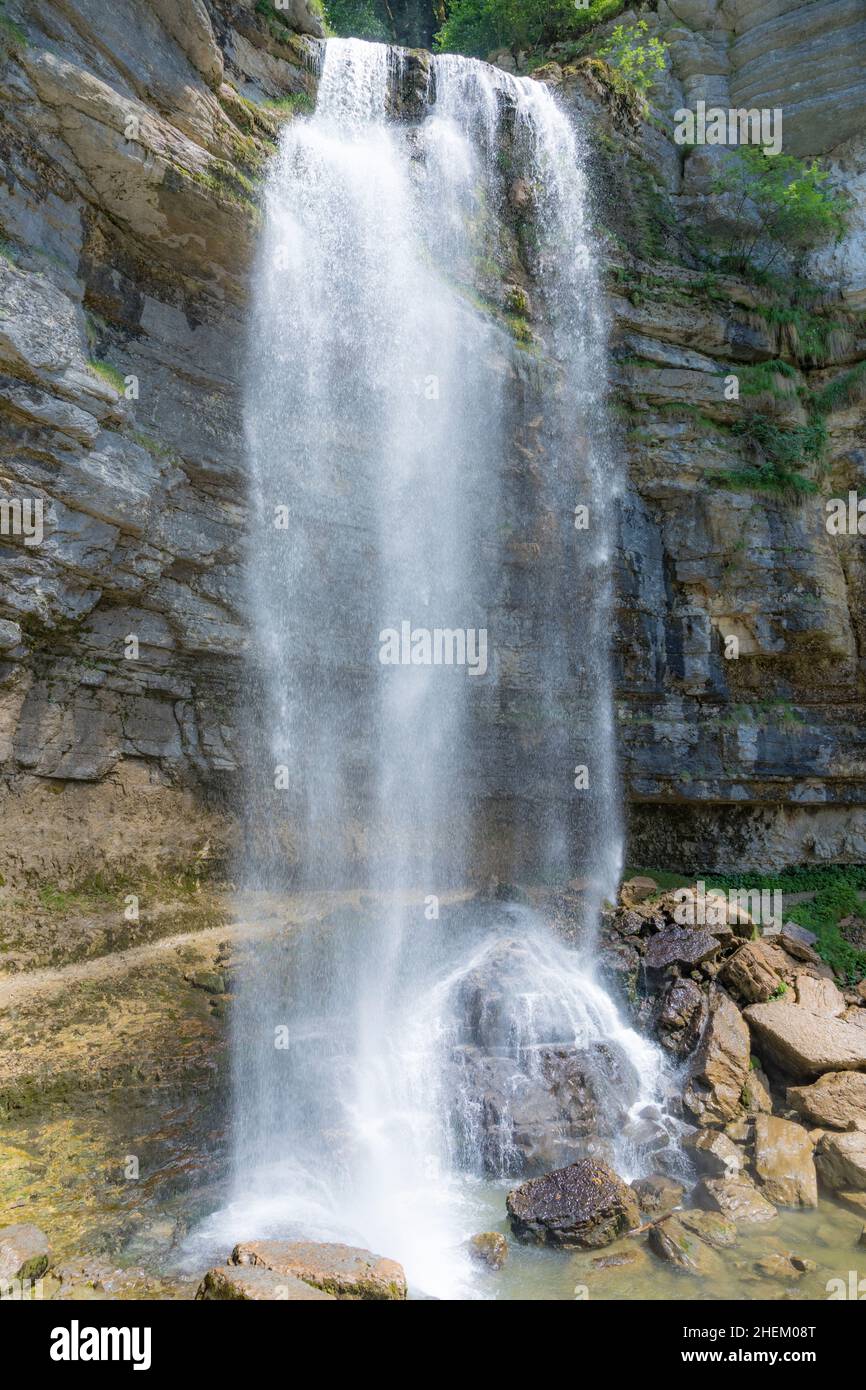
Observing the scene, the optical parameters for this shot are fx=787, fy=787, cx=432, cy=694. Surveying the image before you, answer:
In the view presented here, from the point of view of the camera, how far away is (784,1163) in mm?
8383

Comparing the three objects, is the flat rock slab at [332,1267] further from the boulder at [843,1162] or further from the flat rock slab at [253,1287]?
the boulder at [843,1162]

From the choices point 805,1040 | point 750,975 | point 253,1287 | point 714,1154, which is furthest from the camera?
point 750,975

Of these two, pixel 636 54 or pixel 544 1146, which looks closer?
pixel 544 1146

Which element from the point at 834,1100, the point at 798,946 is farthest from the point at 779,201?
the point at 834,1100

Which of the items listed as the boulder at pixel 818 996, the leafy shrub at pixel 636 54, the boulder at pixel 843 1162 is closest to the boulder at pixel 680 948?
the boulder at pixel 818 996

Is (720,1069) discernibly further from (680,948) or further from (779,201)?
(779,201)

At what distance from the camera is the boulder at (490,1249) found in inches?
274

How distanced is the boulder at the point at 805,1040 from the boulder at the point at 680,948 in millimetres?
1027

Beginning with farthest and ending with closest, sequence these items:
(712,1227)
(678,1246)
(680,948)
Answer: (680,948) → (712,1227) → (678,1246)

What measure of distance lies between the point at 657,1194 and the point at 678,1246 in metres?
1.18

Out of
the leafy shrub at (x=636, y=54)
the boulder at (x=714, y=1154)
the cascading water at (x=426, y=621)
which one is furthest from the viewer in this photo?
the leafy shrub at (x=636, y=54)

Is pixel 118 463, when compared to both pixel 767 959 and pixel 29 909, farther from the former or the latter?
pixel 767 959

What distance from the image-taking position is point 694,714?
16.1 meters

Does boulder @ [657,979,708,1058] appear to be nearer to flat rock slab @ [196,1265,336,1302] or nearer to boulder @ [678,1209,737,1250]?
boulder @ [678,1209,737,1250]
